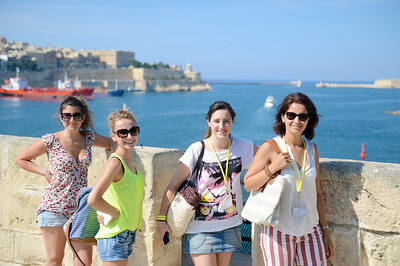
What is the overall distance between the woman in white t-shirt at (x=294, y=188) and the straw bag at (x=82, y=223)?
0.65 metres

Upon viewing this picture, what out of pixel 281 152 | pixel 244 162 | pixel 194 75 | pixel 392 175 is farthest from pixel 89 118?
pixel 194 75

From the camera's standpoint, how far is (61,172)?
1.92 metres

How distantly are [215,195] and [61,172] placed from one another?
2.25 ft

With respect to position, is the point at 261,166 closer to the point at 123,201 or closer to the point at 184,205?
the point at 184,205

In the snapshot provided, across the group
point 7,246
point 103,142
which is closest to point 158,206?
point 103,142

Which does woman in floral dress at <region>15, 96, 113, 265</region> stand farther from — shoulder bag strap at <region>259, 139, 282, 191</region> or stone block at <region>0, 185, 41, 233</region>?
shoulder bag strap at <region>259, 139, 282, 191</region>

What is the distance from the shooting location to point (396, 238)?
174 centimetres

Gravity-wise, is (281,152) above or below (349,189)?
above

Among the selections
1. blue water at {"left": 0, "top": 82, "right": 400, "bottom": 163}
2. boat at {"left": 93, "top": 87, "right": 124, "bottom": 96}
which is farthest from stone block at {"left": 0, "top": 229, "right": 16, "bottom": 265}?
boat at {"left": 93, "top": 87, "right": 124, "bottom": 96}

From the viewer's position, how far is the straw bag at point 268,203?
1553mm

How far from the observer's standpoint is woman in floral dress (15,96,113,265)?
6.29 ft

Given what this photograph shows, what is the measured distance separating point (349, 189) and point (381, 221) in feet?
0.56

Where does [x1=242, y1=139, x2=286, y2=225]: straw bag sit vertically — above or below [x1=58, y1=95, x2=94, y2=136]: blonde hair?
below

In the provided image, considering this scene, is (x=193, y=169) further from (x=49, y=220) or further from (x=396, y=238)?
(x=396, y=238)
